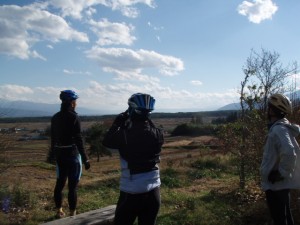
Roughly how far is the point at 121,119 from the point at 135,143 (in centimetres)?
31

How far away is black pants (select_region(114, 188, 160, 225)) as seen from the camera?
157 inches

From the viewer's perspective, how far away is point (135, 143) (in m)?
4.00

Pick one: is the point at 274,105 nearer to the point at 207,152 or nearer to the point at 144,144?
the point at 144,144

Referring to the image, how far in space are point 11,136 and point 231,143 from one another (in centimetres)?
524

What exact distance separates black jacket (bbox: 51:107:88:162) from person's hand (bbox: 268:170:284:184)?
118 inches

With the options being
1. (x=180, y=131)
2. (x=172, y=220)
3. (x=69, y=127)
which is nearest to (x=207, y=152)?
(x=172, y=220)

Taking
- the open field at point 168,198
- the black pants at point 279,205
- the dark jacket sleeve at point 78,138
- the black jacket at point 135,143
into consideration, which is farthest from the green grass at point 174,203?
the black jacket at point 135,143

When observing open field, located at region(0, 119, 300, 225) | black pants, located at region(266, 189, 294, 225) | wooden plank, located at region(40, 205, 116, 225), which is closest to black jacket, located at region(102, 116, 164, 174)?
black pants, located at region(266, 189, 294, 225)

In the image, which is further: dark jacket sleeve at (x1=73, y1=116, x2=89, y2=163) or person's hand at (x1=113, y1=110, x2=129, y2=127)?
dark jacket sleeve at (x1=73, y1=116, x2=89, y2=163)

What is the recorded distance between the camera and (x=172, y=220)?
703cm

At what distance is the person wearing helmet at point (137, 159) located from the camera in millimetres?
3998

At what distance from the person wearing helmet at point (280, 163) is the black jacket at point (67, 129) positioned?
9.80ft

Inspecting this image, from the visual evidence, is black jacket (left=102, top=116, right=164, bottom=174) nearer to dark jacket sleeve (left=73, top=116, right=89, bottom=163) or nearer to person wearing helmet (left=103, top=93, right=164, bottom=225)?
person wearing helmet (left=103, top=93, right=164, bottom=225)

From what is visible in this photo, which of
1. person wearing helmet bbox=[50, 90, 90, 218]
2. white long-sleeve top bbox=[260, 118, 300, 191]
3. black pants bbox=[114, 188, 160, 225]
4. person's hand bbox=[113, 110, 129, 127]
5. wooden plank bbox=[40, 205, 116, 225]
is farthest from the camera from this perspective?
person wearing helmet bbox=[50, 90, 90, 218]
